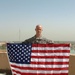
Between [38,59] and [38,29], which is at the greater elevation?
[38,29]

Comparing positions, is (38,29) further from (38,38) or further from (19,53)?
(19,53)

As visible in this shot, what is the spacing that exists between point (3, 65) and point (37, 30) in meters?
2.33

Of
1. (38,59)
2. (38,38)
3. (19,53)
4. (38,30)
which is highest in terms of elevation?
(38,30)

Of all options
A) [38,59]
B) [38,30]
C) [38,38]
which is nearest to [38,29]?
[38,30]

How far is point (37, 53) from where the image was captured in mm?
5684

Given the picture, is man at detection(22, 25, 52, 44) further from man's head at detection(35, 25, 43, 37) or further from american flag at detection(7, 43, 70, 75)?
american flag at detection(7, 43, 70, 75)

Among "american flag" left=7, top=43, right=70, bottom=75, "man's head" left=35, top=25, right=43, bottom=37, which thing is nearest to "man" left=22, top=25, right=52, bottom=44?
"man's head" left=35, top=25, right=43, bottom=37

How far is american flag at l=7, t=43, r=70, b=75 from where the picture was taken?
5.66m

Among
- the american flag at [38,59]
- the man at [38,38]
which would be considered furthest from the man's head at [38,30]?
the american flag at [38,59]

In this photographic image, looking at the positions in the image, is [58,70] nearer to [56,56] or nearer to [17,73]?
[56,56]

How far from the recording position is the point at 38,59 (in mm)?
5664

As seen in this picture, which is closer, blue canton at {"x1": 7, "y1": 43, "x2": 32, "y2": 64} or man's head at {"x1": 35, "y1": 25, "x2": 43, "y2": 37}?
blue canton at {"x1": 7, "y1": 43, "x2": 32, "y2": 64}

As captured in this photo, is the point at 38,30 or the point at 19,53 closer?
the point at 19,53

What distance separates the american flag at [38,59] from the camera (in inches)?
223
